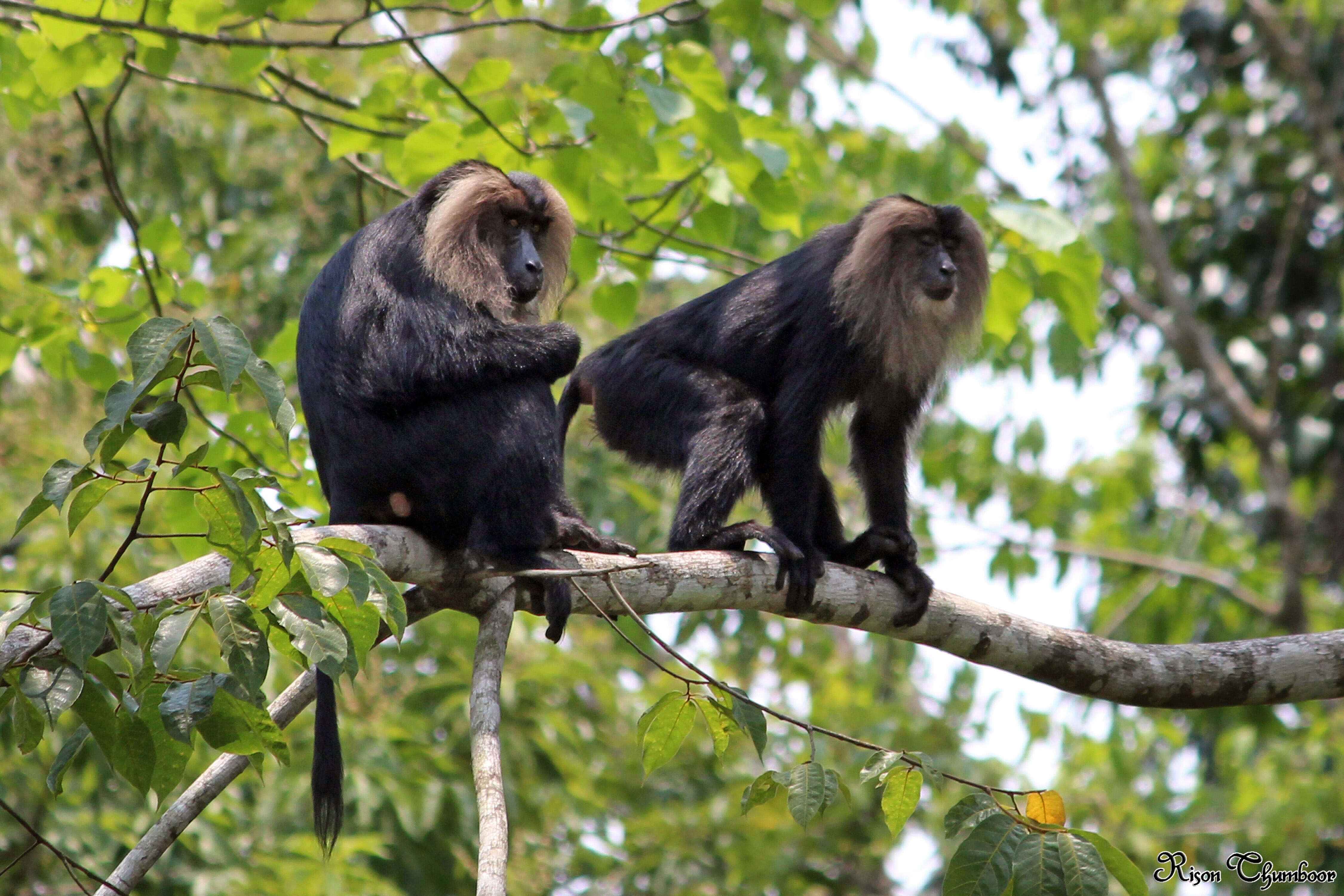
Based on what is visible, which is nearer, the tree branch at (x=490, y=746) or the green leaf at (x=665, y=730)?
the tree branch at (x=490, y=746)

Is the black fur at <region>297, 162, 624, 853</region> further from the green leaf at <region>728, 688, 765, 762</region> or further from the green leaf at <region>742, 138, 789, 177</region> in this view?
the green leaf at <region>742, 138, 789, 177</region>

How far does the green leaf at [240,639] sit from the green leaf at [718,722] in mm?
994

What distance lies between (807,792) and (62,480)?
1478mm

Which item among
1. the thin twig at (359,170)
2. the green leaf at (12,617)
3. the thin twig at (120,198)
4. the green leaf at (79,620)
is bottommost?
the green leaf at (12,617)

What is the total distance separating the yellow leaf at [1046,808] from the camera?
2553 millimetres

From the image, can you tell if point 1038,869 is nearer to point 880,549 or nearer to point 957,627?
point 957,627

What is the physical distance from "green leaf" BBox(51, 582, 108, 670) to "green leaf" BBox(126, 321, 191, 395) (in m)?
0.28

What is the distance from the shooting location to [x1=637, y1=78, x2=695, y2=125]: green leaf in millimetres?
4156

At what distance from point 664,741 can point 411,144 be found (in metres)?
2.64

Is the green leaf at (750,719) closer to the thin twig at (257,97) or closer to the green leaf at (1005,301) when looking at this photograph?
the green leaf at (1005,301)

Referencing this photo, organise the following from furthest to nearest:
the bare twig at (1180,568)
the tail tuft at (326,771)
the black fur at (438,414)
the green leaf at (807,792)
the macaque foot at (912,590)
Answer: the bare twig at (1180,568)
the macaque foot at (912,590)
the black fur at (438,414)
the tail tuft at (326,771)
the green leaf at (807,792)

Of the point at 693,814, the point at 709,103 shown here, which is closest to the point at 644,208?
the point at 709,103

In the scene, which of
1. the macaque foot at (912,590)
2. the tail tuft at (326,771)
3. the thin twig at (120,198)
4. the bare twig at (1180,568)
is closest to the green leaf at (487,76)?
the thin twig at (120,198)

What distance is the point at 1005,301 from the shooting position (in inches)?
190
